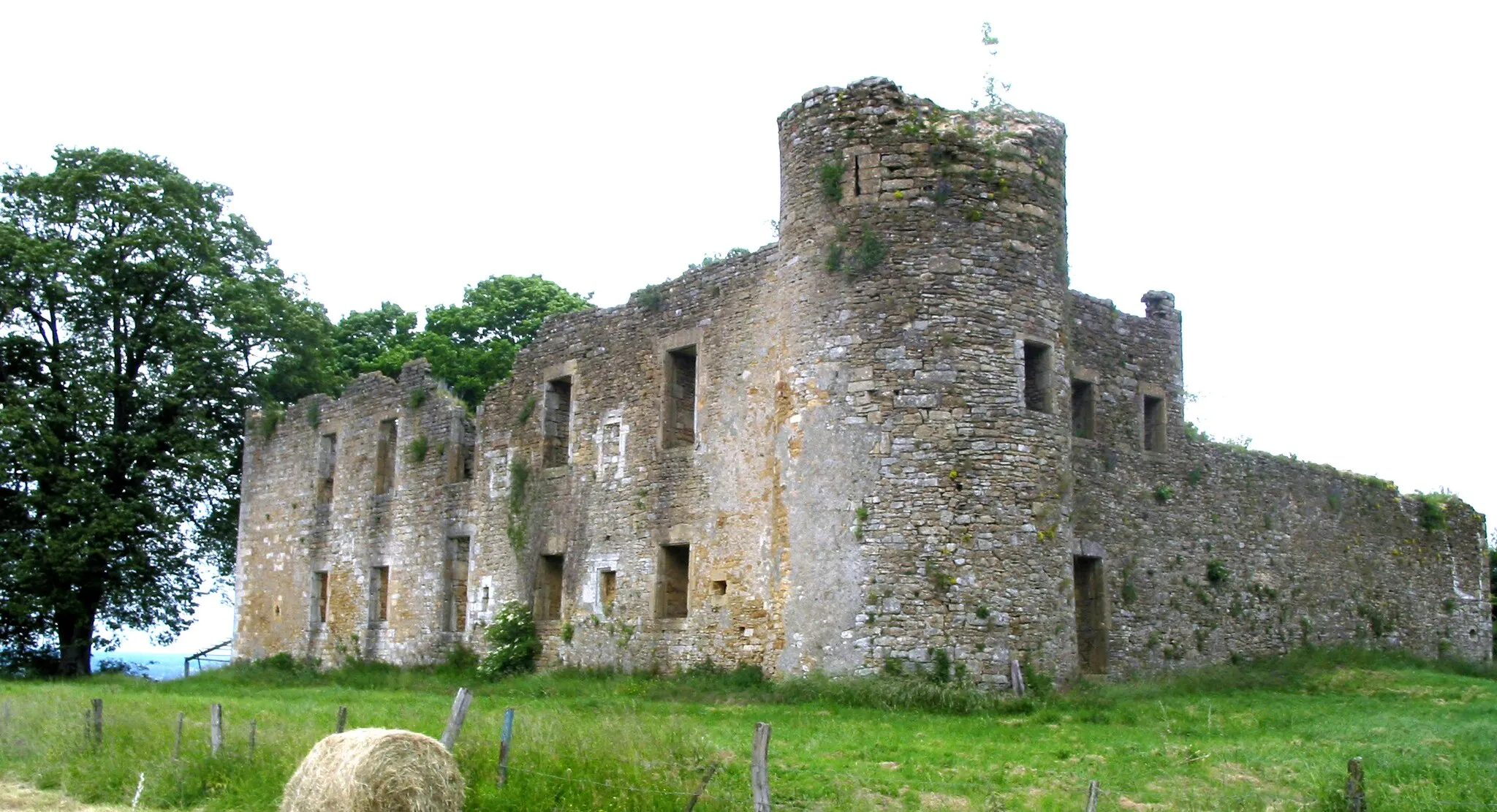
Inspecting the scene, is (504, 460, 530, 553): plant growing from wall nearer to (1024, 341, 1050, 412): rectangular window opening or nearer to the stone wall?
the stone wall

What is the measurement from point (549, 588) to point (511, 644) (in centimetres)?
114

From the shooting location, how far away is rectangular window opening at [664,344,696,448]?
22.5 meters

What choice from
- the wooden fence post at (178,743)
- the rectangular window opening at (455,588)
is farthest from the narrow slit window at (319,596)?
the wooden fence post at (178,743)

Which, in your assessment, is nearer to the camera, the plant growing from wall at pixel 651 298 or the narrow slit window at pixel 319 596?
the plant growing from wall at pixel 651 298

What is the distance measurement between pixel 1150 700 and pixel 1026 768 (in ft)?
19.2

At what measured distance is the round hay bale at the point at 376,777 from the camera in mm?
11062

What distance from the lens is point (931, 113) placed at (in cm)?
1977

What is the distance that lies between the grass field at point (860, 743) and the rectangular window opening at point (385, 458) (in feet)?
24.8

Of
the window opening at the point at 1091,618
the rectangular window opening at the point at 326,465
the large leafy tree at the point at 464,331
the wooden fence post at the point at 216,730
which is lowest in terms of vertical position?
the wooden fence post at the point at 216,730

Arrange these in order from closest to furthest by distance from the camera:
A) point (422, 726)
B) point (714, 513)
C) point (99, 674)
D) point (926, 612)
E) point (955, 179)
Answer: point (422, 726), point (926, 612), point (955, 179), point (714, 513), point (99, 674)

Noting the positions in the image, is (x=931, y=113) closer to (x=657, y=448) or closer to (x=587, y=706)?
(x=657, y=448)

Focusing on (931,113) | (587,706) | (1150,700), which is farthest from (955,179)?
(587,706)

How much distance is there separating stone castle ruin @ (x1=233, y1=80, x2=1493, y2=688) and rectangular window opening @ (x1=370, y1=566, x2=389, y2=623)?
0.19 feet

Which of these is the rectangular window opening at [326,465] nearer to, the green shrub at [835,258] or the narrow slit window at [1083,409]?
the green shrub at [835,258]
